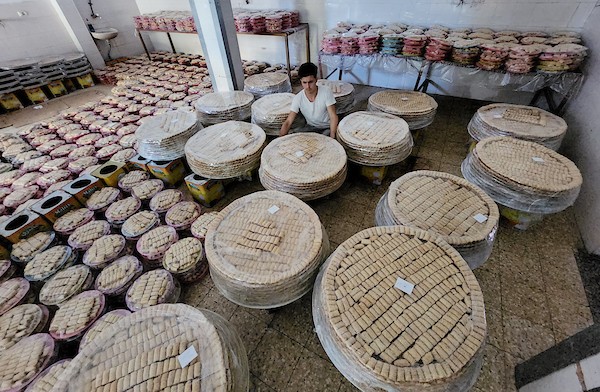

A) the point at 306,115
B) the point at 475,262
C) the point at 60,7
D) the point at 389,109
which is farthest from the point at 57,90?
the point at 475,262

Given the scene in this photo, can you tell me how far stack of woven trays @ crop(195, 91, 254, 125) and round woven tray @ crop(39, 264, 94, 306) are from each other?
246cm

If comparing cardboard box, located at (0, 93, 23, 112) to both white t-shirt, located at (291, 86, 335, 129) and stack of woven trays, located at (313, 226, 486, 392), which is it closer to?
white t-shirt, located at (291, 86, 335, 129)

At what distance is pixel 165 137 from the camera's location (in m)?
3.27

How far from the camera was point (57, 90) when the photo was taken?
6.73m

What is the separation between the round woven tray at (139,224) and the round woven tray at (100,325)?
830 millimetres

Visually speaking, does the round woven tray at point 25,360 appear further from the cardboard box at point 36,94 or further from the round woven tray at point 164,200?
the cardboard box at point 36,94

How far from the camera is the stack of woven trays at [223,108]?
3.83m

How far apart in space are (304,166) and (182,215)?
1.42 m

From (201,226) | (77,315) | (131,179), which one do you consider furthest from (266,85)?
(77,315)

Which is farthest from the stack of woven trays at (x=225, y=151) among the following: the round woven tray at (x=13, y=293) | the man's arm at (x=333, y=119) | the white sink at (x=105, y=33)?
the white sink at (x=105, y=33)

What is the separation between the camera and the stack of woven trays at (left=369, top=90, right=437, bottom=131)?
11.7 feet

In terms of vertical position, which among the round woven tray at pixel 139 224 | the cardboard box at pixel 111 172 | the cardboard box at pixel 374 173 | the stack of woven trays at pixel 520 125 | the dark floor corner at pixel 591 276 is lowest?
the dark floor corner at pixel 591 276

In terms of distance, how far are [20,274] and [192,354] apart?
99.0 inches

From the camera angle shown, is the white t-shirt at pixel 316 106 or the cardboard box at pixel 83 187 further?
the white t-shirt at pixel 316 106
